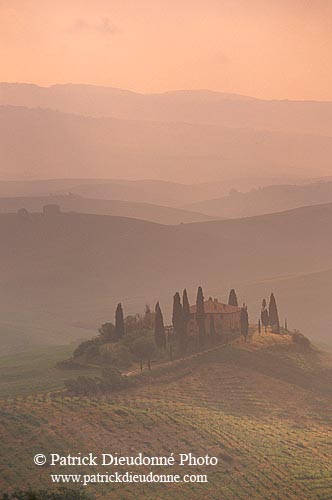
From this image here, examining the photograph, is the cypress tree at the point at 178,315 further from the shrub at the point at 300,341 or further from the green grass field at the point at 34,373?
the shrub at the point at 300,341

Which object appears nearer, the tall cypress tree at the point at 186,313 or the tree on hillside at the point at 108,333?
the tall cypress tree at the point at 186,313

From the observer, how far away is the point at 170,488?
57812 mm

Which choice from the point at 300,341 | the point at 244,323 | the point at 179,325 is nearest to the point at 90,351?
the point at 179,325

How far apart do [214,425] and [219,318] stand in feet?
68.1

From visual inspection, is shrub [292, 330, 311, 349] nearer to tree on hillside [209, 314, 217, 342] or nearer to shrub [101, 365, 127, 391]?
tree on hillside [209, 314, 217, 342]

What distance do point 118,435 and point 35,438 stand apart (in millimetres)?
6567

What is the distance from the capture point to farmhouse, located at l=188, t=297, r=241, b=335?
88125 millimetres

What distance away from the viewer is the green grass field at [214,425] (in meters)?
58.8

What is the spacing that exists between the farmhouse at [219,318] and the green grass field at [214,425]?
310 cm

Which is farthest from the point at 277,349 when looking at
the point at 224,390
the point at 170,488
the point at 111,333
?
the point at 170,488

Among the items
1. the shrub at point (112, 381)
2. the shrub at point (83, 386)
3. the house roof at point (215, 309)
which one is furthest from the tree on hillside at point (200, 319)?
the shrub at point (83, 386)

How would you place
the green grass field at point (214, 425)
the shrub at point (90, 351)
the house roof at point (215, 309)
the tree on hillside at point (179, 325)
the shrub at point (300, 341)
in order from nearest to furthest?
1. the green grass field at point (214, 425)
2. the shrub at point (90, 351)
3. the tree on hillside at point (179, 325)
4. the house roof at point (215, 309)
5. the shrub at point (300, 341)

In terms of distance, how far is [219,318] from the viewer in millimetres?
89312

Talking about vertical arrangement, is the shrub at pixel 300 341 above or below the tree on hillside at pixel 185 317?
below
